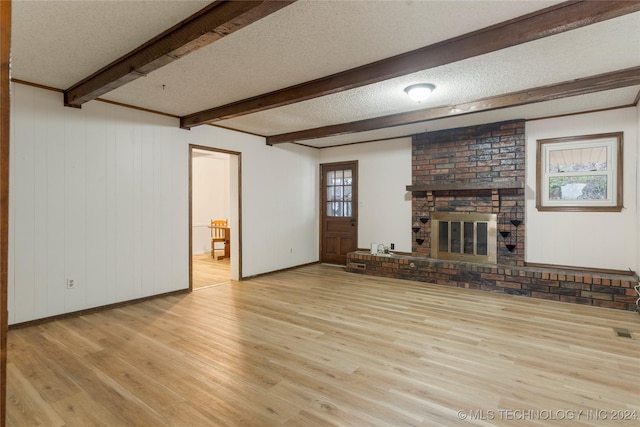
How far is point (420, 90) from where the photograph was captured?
11.7 ft

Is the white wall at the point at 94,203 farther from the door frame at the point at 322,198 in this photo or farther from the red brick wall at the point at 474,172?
the red brick wall at the point at 474,172

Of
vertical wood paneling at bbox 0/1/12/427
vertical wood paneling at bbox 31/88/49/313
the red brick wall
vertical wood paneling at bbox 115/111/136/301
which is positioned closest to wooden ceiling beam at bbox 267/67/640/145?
the red brick wall

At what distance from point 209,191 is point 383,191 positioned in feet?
17.0

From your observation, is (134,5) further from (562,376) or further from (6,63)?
(562,376)

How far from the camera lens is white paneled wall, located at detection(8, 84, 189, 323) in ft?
11.6

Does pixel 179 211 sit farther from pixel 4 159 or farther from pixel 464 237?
pixel 464 237

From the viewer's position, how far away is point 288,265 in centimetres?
675

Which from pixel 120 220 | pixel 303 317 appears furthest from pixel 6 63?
pixel 120 220

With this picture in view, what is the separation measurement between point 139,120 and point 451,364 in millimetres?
4576

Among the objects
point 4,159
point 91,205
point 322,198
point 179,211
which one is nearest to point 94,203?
point 91,205

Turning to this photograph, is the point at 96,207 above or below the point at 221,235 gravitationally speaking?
above

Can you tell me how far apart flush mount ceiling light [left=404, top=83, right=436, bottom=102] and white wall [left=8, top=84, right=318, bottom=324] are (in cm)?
318

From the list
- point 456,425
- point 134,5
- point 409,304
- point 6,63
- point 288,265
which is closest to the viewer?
point 6,63

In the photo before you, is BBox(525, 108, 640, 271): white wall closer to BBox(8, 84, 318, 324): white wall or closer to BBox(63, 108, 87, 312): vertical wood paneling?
BBox(8, 84, 318, 324): white wall
